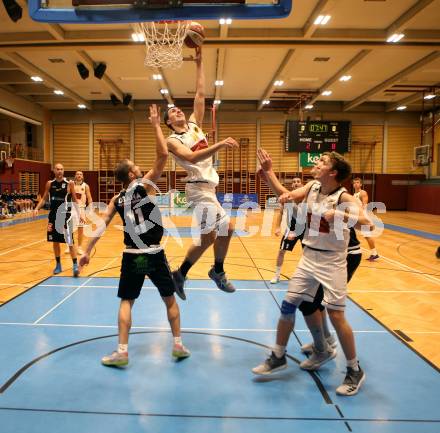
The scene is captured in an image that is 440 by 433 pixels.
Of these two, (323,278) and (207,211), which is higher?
(207,211)

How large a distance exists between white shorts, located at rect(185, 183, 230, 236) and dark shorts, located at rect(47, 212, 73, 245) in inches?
166

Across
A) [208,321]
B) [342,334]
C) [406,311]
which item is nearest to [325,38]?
[406,311]

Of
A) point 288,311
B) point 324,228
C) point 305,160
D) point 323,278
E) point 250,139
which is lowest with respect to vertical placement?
point 288,311

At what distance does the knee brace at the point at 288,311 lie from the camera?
3.70 m

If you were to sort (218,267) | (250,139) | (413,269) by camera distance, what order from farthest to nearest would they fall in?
(250,139) < (413,269) < (218,267)

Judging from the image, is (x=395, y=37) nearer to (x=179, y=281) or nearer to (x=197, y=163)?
(x=197, y=163)

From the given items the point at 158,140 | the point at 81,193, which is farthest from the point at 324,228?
the point at 81,193

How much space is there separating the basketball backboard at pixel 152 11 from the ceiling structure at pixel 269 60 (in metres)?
8.67

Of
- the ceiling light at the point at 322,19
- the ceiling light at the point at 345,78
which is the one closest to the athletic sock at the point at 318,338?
the ceiling light at the point at 322,19

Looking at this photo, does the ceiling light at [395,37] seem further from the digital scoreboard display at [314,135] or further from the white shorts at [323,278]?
the white shorts at [323,278]

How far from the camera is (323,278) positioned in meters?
3.54

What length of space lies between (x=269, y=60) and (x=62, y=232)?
1222 centimetres

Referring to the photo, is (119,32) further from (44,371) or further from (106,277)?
A: (44,371)

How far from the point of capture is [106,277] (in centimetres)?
777
